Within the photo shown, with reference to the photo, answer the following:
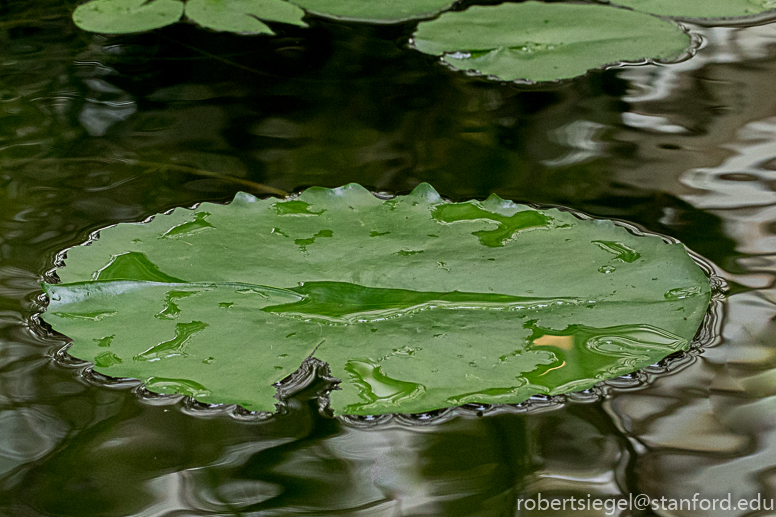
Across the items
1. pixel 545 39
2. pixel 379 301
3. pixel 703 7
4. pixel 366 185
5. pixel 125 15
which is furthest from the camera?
pixel 125 15

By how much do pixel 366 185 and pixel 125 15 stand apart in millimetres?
1151

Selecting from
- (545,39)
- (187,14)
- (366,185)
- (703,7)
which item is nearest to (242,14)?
(187,14)

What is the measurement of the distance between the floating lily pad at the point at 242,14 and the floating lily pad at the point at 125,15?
0.19ft

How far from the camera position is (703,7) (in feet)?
6.43

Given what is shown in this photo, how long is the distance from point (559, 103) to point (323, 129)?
0.49m

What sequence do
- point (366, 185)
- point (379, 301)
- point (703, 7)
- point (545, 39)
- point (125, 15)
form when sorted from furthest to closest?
point (125, 15) → point (703, 7) → point (545, 39) → point (366, 185) → point (379, 301)

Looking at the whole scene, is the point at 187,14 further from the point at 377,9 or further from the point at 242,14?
the point at 377,9

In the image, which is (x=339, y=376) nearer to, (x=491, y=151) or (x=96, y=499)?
(x=96, y=499)

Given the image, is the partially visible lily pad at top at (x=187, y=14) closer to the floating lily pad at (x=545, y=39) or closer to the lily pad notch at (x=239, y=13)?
the lily pad notch at (x=239, y=13)

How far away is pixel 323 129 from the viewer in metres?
1.49

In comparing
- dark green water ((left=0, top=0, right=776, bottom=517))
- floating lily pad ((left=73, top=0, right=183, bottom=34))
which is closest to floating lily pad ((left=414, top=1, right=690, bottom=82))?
dark green water ((left=0, top=0, right=776, bottom=517))

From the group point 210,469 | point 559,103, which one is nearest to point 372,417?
point 210,469

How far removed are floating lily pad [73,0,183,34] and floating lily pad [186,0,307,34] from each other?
6 centimetres

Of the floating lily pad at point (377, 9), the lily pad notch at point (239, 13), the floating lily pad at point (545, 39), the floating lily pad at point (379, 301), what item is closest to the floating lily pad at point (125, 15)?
the lily pad notch at point (239, 13)
